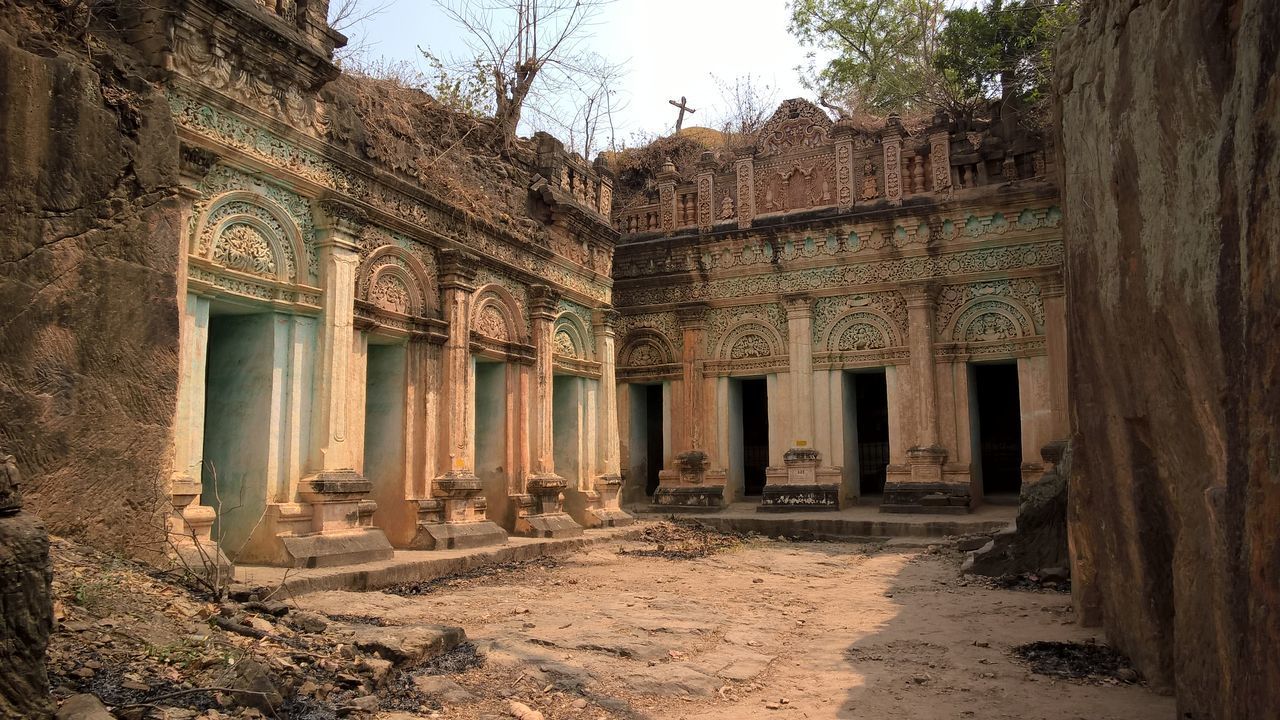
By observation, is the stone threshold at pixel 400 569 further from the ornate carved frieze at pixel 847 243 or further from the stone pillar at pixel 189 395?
the ornate carved frieze at pixel 847 243

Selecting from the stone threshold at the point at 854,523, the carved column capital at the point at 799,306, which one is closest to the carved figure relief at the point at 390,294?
the stone threshold at the point at 854,523

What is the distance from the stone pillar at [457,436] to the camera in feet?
32.2

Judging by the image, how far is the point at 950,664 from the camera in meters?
5.18

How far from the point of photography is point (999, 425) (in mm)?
18141

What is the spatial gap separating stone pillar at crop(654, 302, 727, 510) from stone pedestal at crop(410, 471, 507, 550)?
19.1 ft

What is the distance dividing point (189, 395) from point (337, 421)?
1.63m

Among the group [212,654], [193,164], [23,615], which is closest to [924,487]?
[193,164]

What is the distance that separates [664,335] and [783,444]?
3.05 meters

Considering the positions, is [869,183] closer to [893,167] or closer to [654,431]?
[893,167]

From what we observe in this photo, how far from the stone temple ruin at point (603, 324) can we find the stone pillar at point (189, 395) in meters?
0.03

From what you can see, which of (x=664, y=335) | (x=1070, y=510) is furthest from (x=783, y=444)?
(x=1070, y=510)

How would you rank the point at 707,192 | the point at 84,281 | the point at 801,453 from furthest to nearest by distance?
the point at 707,192 < the point at 801,453 < the point at 84,281

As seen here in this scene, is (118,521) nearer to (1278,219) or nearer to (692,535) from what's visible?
(1278,219)

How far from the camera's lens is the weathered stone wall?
457cm
